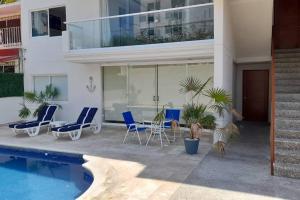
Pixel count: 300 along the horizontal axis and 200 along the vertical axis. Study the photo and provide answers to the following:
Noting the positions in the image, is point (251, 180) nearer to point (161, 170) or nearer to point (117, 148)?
point (161, 170)

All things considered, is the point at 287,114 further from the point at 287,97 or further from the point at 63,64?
the point at 63,64

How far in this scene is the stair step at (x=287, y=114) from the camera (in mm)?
9297

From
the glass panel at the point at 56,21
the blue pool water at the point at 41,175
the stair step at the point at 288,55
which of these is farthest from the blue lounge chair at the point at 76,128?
the stair step at the point at 288,55

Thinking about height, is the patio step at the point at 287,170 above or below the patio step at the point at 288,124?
below

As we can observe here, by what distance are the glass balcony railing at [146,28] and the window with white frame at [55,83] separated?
3.44 metres

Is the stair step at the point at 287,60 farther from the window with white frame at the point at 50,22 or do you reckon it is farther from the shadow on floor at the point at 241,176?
the window with white frame at the point at 50,22

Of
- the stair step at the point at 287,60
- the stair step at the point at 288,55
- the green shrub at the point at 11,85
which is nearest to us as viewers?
the stair step at the point at 287,60

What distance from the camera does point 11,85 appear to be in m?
18.8

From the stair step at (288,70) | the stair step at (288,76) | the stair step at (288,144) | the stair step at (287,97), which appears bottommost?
the stair step at (288,144)

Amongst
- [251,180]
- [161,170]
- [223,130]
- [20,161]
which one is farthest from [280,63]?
[20,161]

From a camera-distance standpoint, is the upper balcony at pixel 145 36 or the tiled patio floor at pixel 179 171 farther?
the upper balcony at pixel 145 36

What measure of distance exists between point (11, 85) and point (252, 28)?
1545cm

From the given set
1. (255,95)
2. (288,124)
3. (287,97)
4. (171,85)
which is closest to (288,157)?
(288,124)

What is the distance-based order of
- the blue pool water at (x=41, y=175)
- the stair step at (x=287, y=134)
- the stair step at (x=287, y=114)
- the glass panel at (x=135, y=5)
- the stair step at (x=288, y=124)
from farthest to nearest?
the glass panel at (x=135, y=5), the stair step at (x=287, y=114), the stair step at (x=288, y=124), the stair step at (x=287, y=134), the blue pool water at (x=41, y=175)
